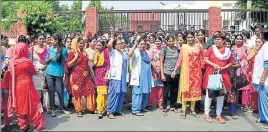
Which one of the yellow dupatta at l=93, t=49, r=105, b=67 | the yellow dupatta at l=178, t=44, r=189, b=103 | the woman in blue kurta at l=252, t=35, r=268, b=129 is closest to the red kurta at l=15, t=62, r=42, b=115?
the yellow dupatta at l=93, t=49, r=105, b=67

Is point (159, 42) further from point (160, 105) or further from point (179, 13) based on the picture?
point (179, 13)

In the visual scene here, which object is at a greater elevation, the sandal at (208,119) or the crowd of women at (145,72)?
the crowd of women at (145,72)

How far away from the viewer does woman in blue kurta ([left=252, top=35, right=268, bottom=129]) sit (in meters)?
5.80

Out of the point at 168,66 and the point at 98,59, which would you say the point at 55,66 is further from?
the point at 168,66

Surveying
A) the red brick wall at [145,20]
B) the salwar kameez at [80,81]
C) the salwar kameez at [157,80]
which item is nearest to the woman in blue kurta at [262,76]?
the salwar kameez at [157,80]

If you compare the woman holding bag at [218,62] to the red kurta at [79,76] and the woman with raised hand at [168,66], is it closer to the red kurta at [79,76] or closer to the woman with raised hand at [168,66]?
the woman with raised hand at [168,66]

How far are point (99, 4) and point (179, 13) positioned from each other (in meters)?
22.6

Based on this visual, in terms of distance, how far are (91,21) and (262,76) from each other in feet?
30.6

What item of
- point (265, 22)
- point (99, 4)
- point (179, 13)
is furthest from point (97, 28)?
point (99, 4)

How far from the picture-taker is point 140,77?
6.88 metres

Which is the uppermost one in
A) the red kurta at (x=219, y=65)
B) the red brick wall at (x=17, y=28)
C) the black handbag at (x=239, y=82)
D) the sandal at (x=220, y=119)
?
the red brick wall at (x=17, y=28)

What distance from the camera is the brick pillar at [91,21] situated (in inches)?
549

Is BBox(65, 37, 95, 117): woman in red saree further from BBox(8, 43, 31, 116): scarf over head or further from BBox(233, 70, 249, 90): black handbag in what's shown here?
BBox(233, 70, 249, 90): black handbag

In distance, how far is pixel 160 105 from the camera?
7398 millimetres
